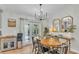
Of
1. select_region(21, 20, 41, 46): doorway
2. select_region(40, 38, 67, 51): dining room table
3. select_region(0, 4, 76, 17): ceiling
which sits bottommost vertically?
select_region(40, 38, 67, 51): dining room table

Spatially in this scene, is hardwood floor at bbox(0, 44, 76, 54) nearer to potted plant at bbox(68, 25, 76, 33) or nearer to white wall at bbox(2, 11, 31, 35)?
white wall at bbox(2, 11, 31, 35)

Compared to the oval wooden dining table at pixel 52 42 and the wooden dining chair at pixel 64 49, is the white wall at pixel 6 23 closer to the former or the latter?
the oval wooden dining table at pixel 52 42

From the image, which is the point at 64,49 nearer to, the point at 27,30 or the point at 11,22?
the point at 27,30

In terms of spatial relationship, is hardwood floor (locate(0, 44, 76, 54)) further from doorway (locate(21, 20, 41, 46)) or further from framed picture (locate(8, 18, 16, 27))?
framed picture (locate(8, 18, 16, 27))

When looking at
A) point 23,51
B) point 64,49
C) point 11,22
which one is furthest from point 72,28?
point 11,22

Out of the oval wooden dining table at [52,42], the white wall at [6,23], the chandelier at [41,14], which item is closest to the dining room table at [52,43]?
the oval wooden dining table at [52,42]

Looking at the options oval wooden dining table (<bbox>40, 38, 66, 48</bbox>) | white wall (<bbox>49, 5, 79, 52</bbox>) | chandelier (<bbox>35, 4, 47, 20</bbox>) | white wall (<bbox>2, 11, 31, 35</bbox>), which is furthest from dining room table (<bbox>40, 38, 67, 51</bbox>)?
white wall (<bbox>2, 11, 31, 35</bbox>)

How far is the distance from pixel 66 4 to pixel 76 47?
730 millimetres

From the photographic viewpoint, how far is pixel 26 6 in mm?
1717

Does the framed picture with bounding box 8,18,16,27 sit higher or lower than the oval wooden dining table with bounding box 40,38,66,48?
higher

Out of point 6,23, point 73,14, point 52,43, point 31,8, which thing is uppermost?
point 31,8

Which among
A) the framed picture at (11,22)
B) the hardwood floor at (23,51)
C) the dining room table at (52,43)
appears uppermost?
the framed picture at (11,22)
